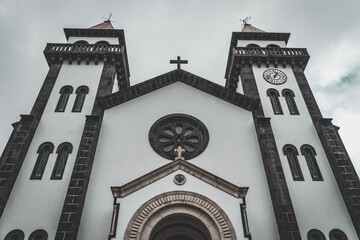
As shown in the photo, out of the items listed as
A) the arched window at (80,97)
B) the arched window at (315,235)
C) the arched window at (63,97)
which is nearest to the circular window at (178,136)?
the arched window at (80,97)

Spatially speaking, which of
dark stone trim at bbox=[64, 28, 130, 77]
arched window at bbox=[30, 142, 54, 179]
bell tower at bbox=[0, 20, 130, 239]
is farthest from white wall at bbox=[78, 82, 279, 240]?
dark stone trim at bbox=[64, 28, 130, 77]

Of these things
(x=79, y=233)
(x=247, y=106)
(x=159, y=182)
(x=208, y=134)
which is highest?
(x=247, y=106)

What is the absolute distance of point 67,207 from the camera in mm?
12703

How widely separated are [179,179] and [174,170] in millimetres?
474

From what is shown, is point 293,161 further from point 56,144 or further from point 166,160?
point 56,144

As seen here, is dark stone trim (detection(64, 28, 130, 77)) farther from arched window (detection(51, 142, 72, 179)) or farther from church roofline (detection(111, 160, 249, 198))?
church roofline (detection(111, 160, 249, 198))

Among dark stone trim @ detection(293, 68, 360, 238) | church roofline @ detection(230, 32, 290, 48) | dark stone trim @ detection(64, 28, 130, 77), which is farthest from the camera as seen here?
church roofline @ detection(230, 32, 290, 48)

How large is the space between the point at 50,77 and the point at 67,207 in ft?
32.2

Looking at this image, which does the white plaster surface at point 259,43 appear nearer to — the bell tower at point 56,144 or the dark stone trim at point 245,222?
the bell tower at point 56,144

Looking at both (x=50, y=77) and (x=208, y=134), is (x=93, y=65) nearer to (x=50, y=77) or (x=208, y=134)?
(x=50, y=77)

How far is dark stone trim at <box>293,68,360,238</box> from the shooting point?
13438mm

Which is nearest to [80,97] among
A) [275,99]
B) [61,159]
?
[61,159]

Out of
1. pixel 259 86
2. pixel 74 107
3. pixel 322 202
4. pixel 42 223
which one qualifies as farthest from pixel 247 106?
pixel 42 223

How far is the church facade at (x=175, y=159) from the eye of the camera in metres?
12.2
